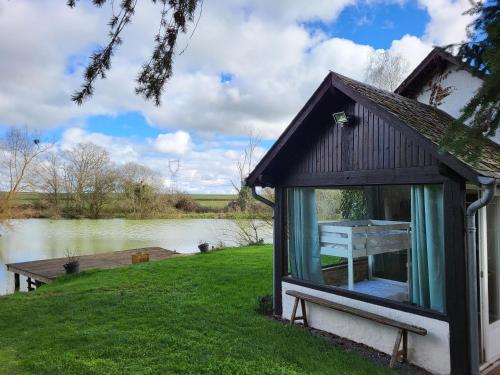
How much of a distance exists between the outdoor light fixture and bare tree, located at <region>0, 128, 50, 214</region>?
66.5 feet

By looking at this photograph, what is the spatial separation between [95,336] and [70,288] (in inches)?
146

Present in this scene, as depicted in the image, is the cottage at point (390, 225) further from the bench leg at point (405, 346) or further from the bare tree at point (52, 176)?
the bare tree at point (52, 176)

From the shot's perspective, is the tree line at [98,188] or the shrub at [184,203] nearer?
the tree line at [98,188]

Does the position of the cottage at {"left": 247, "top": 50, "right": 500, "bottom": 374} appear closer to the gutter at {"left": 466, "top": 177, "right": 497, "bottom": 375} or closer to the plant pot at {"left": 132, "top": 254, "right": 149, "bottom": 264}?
the gutter at {"left": 466, "top": 177, "right": 497, "bottom": 375}

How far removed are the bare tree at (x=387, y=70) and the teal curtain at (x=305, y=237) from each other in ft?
55.2

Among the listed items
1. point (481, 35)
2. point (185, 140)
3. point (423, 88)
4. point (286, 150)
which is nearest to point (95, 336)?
point (286, 150)

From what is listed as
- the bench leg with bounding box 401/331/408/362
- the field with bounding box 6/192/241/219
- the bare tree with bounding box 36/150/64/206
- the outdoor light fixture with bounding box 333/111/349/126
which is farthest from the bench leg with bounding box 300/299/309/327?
the bare tree with bounding box 36/150/64/206

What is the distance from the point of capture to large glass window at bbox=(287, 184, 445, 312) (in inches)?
154

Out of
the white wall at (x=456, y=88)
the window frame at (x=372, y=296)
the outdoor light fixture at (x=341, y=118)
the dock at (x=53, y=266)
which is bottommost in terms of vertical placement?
the dock at (x=53, y=266)

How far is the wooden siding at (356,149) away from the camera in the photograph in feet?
13.4

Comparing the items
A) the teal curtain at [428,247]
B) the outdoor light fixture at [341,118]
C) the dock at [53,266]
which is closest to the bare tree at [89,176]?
the dock at [53,266]

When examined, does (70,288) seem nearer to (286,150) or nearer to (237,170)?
(286,150)

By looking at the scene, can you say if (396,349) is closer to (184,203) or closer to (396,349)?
(396,349)

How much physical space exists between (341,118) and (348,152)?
17.5 inches
